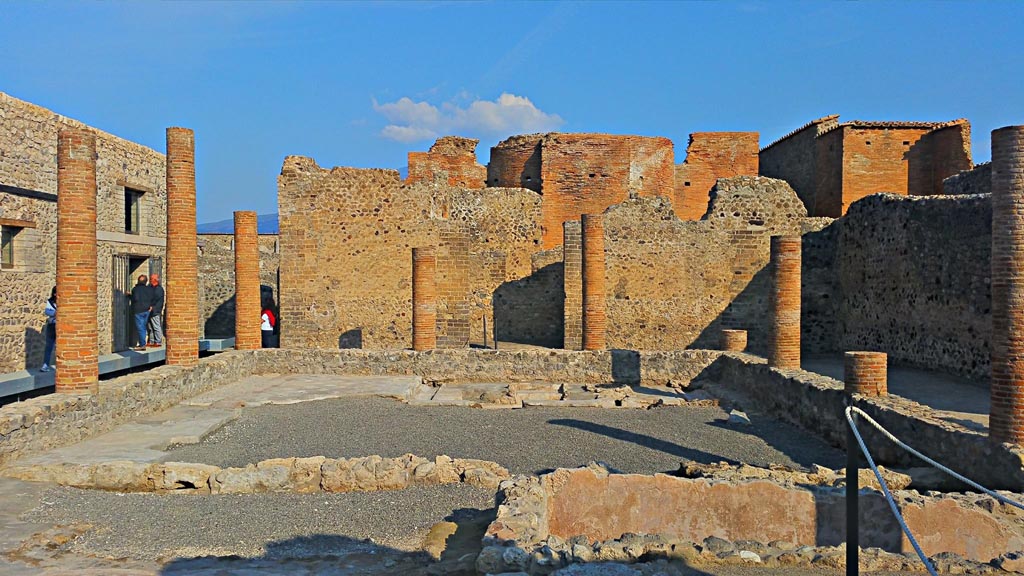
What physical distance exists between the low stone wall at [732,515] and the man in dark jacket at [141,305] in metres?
12.2

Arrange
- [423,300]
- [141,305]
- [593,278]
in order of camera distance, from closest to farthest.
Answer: [423,300]
[593,278]
[141,305]

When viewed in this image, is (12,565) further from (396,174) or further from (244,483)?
(396,174)

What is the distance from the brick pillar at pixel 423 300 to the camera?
14562mm

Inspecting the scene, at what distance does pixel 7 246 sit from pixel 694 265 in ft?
45.0

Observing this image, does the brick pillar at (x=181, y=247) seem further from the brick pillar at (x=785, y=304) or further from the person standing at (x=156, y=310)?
the brick pillar at (x=785, y=304)

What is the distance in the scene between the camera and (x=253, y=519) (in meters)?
6.08

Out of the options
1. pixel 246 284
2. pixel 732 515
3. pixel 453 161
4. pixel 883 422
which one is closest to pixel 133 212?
pixel 246 284

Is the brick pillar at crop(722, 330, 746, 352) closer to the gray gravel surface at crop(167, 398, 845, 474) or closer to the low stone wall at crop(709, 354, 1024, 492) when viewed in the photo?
the low stone wall at crop(709, 354, 1024, 492)

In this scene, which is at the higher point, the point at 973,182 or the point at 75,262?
the point at 973,182

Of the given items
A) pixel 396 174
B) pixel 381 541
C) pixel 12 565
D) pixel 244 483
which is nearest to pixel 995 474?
pixel 381 541

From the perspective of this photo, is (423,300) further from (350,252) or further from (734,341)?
(734,341)

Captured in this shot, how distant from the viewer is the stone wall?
11.8 meters

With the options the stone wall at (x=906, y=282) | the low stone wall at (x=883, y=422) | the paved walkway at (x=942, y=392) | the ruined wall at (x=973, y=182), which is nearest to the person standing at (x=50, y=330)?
the low stone wall at (x=883, y=422)

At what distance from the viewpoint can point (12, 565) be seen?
16.1 ft
